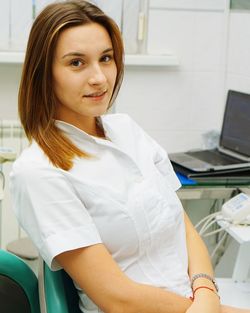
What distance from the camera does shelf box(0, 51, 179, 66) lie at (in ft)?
8.04

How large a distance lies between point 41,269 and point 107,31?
23.9 inches

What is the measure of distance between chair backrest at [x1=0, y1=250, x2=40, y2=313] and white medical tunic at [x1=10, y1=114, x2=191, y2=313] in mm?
127

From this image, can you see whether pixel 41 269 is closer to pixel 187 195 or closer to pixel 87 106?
pixel 87 106

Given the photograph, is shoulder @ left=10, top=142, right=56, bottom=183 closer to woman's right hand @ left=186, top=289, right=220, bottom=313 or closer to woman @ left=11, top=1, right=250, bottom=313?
woman @ left=11, top=1, right=250, bottom=313

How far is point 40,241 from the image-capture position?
128cm

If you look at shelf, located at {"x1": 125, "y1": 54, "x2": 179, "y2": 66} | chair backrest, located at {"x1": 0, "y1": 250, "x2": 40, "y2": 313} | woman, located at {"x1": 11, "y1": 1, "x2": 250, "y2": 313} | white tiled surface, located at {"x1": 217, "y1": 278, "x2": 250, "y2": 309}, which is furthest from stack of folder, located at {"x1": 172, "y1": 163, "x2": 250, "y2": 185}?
chair backrest, located at {"x1": 0, "y1": 250, "x2": 40, "y2": 313}

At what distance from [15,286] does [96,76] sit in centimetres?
54

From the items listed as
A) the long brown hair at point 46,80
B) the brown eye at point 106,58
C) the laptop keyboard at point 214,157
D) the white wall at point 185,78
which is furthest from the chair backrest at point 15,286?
the white wall at point 185,78

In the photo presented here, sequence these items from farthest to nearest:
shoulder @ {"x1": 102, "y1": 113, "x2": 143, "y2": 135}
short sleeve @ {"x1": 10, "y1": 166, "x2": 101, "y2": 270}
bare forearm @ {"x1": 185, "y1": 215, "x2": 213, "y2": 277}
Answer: shoulder @ {"x1": 102, "y1": 113, "x2": 143, "y2": 135}
bare forearm @ {"x1": 185, "y1": 215, "x2": 213, "y2": 277}
short sleeve @ {"x1": 10, "y1": 166, "x2": 101, "y2": 270}

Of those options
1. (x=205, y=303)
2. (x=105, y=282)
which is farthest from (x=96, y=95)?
(x=205, y=303)

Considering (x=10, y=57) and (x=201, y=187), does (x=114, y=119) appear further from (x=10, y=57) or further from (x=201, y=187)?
(x=10, y=57)

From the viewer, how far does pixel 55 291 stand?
1.34m

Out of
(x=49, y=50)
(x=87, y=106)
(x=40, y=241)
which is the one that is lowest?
(x=40, y=241)

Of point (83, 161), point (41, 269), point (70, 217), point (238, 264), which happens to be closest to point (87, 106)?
point (83, 161)
